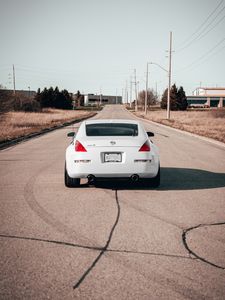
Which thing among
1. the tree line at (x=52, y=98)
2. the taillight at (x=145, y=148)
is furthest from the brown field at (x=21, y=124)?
the tree line at (x=52, y=98)

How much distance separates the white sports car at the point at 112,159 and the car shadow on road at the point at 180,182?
1.48ft

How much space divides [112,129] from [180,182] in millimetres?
1917

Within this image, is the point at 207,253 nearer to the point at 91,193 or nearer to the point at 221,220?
the point at 221,220

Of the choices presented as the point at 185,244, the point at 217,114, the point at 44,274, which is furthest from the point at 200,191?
the point at 217,114

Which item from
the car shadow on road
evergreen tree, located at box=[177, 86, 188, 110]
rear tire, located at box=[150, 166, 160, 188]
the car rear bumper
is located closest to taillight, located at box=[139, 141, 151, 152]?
the car rear bumper

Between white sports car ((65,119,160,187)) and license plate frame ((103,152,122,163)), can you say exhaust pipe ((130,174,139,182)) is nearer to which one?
white sports car ((65,119,160,187))

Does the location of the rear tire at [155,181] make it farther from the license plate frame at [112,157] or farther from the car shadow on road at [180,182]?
the license plate frame at [112,157]

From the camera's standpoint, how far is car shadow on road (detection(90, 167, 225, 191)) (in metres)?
7.48

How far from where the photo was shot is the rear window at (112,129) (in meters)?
7.47

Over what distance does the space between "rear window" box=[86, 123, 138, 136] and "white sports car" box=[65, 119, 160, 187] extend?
0.20 metres

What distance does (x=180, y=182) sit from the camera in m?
7.99

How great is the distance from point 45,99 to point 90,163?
97.0 m

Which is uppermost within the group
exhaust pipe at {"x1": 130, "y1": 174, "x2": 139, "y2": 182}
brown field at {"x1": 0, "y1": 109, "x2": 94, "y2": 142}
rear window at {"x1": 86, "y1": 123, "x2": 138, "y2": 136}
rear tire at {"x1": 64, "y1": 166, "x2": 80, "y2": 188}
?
rear window at {"x1": 86, "y1": 123, "x2": 138, "y2": 136}

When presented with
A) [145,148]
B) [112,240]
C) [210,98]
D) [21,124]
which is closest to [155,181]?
[145,148]
